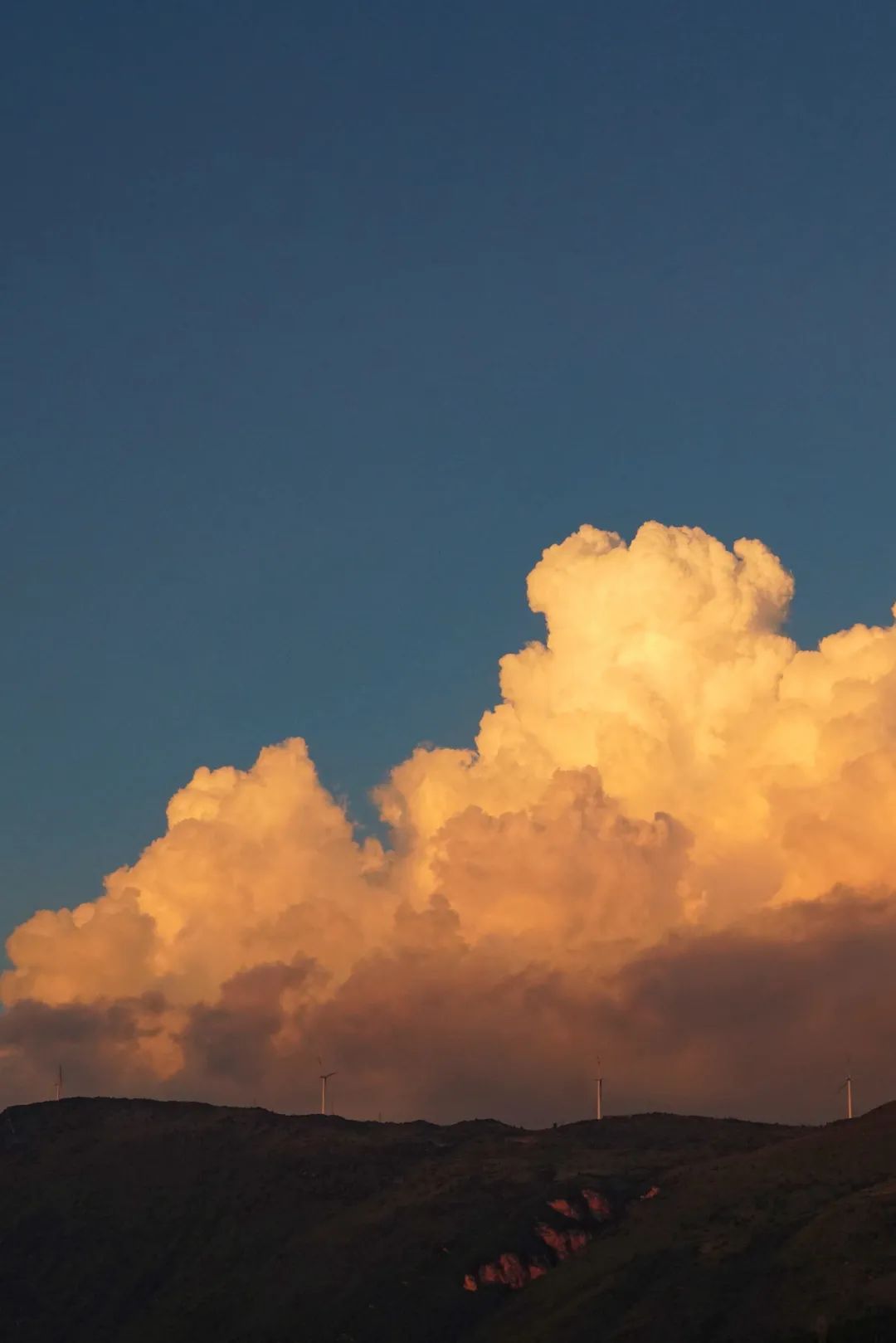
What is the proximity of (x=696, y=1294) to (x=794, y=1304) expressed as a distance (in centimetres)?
1263

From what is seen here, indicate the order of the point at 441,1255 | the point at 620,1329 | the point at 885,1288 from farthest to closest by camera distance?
the point at 441,1255 < the point at 620,1329 < the point at 885,1288

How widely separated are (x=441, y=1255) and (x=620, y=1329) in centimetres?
4096

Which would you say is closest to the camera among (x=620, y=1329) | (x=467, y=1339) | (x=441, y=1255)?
(x=620, y=1329)

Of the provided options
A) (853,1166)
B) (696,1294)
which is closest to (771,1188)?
(853,1166)

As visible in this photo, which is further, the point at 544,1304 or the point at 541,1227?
the point at 541,1227

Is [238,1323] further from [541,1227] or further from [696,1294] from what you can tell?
[696,1294]

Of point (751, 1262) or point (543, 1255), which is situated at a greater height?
point (543, 1255)

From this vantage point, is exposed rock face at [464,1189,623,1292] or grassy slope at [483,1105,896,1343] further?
exposed rock face at [464,1189,623,1292]

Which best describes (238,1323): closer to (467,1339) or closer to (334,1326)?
(334,1326)

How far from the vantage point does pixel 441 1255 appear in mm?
196625

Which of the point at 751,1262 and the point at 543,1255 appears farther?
the point at 543,1255

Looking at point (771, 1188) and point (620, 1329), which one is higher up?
point (771, 1188)

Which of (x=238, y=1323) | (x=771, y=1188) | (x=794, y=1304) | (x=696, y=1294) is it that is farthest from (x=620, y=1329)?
(x=238, y=1323)

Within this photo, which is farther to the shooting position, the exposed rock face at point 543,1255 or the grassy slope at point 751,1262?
the exposed rock face at point 543,1255
